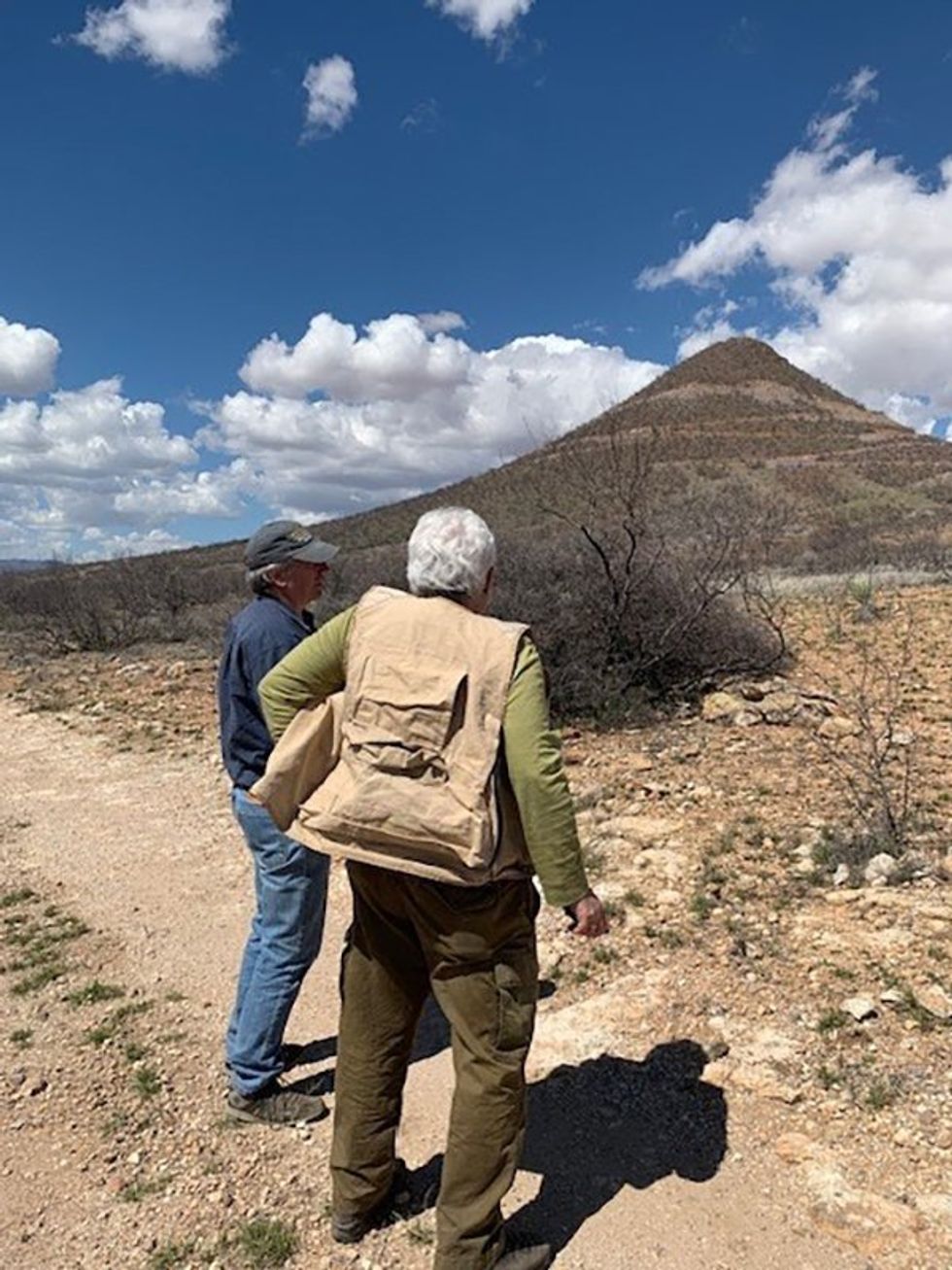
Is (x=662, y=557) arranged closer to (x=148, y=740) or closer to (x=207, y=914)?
(x=148, y=740)

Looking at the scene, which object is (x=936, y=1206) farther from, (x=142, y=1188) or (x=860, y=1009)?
(x=142, y=1188)

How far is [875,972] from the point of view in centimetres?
360

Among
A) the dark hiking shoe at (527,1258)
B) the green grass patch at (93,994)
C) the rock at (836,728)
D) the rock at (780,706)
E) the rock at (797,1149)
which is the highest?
the rock at (780,706)

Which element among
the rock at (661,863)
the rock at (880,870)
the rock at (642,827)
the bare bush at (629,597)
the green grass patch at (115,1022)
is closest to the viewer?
the green grass patch at (115,1022)

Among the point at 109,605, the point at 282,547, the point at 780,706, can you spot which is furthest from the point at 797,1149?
the point at 109,605

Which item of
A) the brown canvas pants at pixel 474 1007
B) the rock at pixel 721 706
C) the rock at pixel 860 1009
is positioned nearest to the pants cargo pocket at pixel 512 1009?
the brown canvas pants at pixel 474 1007

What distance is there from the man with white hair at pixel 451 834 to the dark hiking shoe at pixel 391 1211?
0.21 metres

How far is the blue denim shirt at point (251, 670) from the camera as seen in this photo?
9.40ft

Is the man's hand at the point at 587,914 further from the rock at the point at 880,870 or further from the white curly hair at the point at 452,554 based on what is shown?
the rock at the point at 880,870

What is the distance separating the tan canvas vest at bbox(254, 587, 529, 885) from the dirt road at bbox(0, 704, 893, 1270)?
117cm

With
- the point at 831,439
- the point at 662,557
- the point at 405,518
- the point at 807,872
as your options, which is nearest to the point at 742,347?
the point at 831,439

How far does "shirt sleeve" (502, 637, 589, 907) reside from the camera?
205 cm

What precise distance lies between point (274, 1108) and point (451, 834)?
1.58m

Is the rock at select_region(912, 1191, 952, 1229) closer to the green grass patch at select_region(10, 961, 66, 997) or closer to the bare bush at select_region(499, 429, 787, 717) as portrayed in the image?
the green grass patch at select_region(10, 961, 66, 997)
